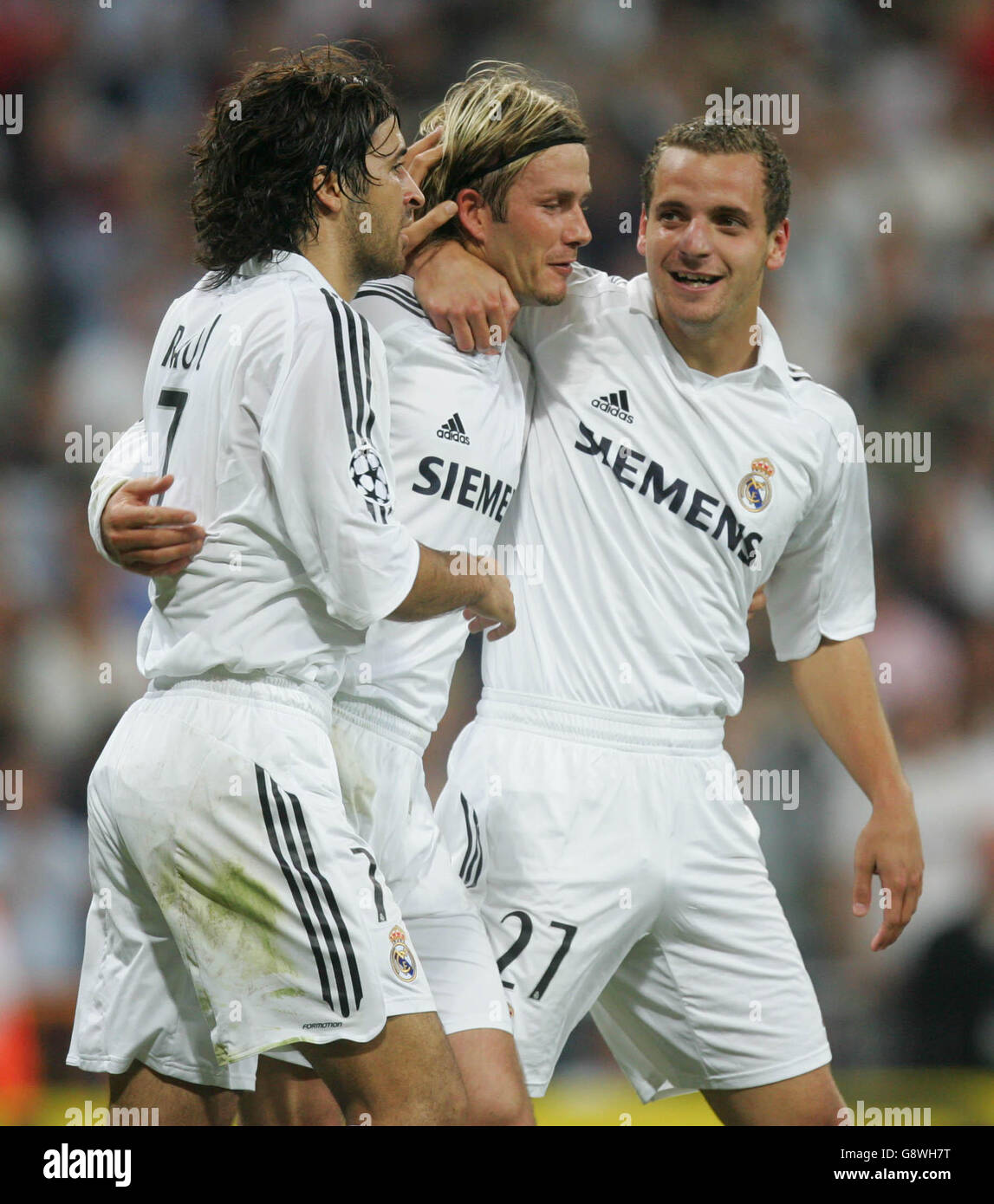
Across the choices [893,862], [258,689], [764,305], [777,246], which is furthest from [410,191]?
[764,305]

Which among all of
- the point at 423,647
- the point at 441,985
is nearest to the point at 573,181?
the point at 423,647

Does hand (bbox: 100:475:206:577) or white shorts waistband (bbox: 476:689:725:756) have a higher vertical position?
hand (bbox: 100:475:206:577)

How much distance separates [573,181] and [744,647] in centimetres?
109

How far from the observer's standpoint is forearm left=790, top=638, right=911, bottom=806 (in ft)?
11.4

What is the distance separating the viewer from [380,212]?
8.87 ft

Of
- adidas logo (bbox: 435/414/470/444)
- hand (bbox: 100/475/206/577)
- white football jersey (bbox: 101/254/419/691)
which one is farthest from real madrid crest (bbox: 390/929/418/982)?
adidas logo (bbox: 435/414/470/444)

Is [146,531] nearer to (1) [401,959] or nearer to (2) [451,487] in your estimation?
(2) [451,487]

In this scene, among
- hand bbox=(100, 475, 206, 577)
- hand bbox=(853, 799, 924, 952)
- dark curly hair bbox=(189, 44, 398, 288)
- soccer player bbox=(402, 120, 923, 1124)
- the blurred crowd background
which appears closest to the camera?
hand bbox=(100, 475, 206, 577)

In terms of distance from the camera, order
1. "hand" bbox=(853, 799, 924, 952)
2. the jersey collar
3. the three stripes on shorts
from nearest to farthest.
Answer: the three stripes on shorts → the jersey collar → "hand" bbox=(853, 799, 924, 952)

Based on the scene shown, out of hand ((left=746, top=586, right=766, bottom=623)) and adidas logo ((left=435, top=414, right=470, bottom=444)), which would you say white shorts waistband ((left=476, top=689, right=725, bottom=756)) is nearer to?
hand ((left=746, top=586, right=766, bottom=623))

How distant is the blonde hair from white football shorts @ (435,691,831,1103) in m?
1.12

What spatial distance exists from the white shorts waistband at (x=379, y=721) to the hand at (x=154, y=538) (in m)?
0.50
